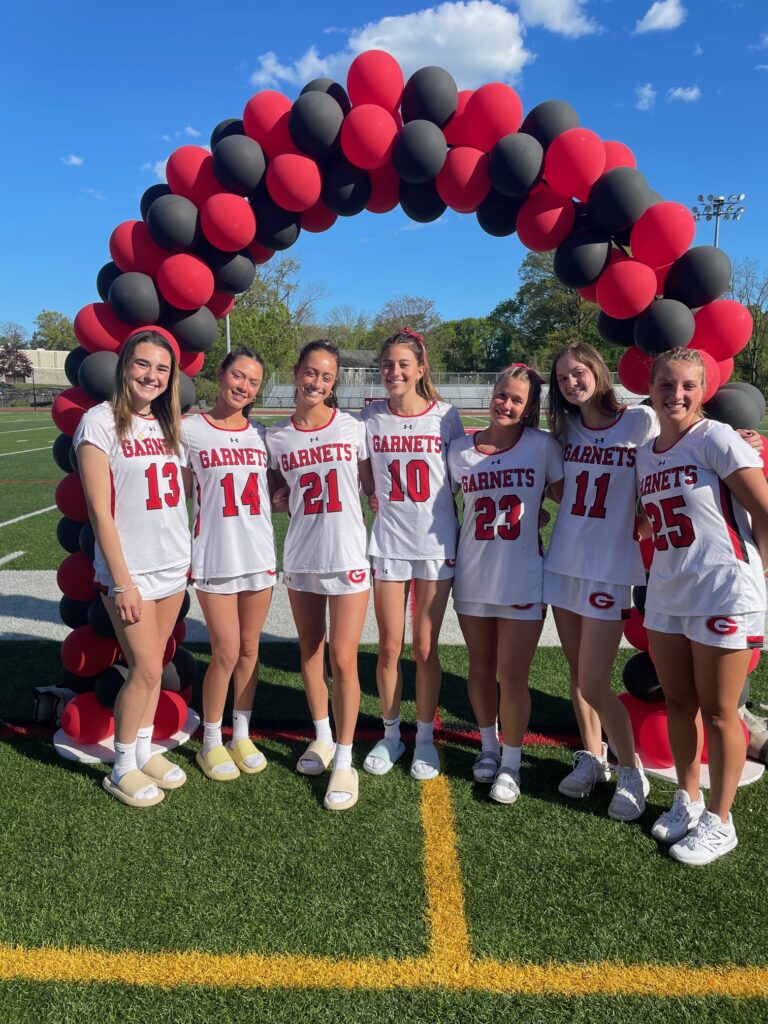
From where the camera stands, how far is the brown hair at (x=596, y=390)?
10.3 ft

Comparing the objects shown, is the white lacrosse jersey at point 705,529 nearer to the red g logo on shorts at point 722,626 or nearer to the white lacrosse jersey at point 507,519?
the red g logo on shorts at point 722,626

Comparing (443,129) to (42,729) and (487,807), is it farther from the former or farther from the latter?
(42,729)

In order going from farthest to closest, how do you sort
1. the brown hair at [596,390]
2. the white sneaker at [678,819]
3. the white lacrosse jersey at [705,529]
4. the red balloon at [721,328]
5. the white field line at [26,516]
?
the white field line at [26,516]
the red balloon at [721,328]
the brown hair at [596,390]
the white sneaker at [678,819]
the white lacrosse jersey at [705,529]

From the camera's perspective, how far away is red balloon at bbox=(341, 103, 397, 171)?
356 centimetres

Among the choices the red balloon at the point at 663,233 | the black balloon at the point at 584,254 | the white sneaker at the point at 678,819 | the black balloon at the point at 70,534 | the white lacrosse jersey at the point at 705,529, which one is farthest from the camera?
the black balloon at the point at 70,534

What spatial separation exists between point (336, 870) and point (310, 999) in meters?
0.62

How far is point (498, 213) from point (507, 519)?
1.74 metres

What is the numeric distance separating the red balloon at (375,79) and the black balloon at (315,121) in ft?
0.44

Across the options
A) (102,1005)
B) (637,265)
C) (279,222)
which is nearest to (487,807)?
(102,1005)

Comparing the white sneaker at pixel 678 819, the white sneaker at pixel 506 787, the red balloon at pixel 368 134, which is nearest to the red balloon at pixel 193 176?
the red balloon at pixel 368 134

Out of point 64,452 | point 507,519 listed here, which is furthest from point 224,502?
point 507,519

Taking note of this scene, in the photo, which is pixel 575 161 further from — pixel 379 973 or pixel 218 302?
pixel 379 973

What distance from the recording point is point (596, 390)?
3162 mm

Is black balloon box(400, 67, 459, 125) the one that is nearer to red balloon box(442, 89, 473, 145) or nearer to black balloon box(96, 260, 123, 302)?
red balloon box(442, 89, 473, 145)
